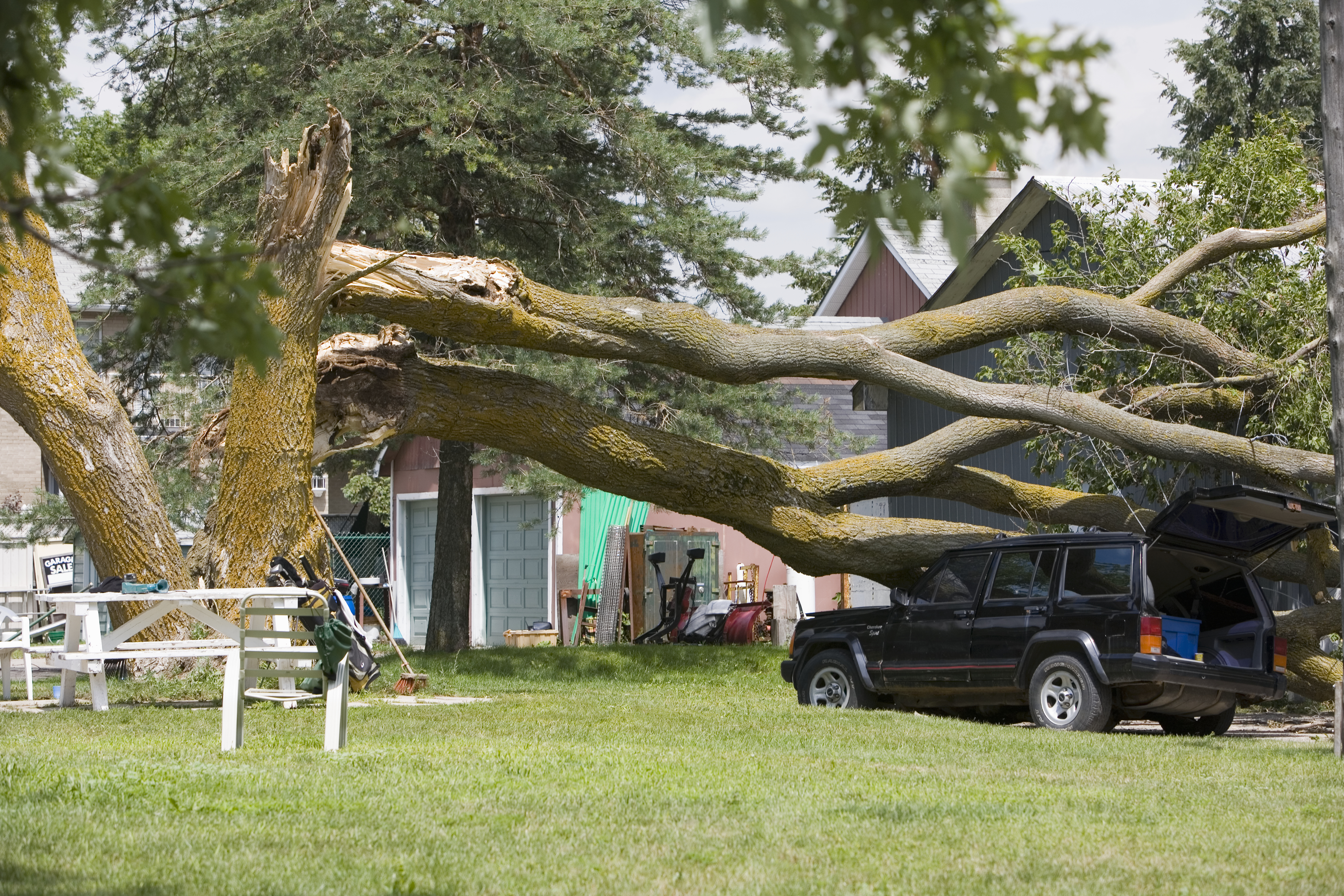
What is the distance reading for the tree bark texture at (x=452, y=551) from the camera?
20.7 m

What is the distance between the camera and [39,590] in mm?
27359

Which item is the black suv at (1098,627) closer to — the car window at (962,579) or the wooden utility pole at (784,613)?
the car window at (962,579)

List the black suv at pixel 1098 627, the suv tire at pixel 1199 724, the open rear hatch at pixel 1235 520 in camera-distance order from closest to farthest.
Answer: the open rear hatch at pixel 1235 520, the black suv at pixel 1098 627, the suv tire at pixel 1199 724

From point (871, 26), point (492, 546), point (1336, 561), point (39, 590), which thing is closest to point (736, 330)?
point (1336, 561)

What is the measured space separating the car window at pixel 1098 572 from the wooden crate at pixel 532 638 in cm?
1520

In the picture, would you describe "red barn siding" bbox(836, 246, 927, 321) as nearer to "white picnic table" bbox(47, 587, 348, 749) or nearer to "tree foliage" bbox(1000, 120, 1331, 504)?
"tree foliage" bbox(1000, 120, 1331, 504)

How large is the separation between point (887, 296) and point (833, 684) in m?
21.5

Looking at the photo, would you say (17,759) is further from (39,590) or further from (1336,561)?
(39,590)

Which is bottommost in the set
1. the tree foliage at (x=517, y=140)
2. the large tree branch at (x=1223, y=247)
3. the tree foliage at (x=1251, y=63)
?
the large tree branch at (x=1223, y=247)

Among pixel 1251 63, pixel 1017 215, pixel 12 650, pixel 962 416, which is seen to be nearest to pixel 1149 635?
pixel 12 650

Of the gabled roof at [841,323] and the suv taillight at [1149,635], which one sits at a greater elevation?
the gabled roof at [841,323]

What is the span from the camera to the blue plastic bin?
40.0 feet

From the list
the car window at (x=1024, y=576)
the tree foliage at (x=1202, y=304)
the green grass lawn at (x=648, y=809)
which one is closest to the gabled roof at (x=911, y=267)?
the tree foliage at (x=1202, y=304)

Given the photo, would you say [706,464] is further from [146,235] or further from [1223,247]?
[146,235]
